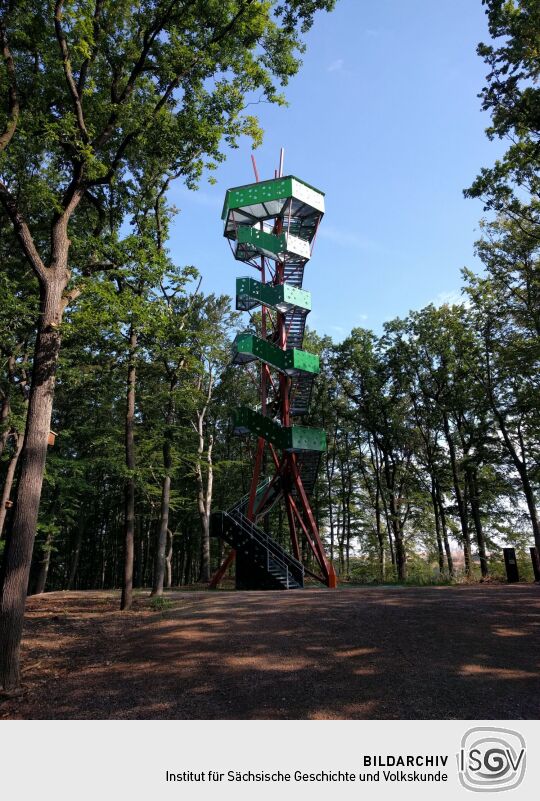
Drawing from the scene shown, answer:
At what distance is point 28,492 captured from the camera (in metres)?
6.80

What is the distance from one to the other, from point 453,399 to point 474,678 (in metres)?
20.7

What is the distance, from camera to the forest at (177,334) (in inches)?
324

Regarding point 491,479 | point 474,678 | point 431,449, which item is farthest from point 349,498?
point 474,678

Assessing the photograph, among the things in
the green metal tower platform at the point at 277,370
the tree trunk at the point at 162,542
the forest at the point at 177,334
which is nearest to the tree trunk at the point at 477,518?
the forest at the point at 177,334

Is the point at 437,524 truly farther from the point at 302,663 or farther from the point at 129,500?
the point at 302,663

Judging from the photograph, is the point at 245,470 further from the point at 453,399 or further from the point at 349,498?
the point at 453,399

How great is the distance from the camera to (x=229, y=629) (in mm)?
8242

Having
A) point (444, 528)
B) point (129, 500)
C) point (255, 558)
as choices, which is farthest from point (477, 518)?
point (129, 500)

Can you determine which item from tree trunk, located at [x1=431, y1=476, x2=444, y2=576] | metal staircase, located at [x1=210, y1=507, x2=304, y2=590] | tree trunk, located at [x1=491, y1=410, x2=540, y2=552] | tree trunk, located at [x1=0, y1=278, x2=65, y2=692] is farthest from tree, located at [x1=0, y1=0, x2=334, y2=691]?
tree trunk, located at [x1=431, y1=476, x2=444, y2=576]

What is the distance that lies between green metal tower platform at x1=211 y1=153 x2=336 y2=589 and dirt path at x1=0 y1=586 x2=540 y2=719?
6912 millimetres
